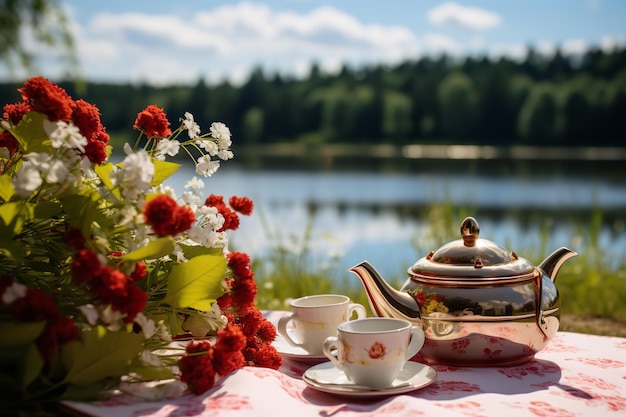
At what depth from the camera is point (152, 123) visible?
1531mm

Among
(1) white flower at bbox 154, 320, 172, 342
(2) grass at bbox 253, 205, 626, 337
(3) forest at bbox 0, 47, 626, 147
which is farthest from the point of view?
(3) forest at bbox 0, 47, 626, 147

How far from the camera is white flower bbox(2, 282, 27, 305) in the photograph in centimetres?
117

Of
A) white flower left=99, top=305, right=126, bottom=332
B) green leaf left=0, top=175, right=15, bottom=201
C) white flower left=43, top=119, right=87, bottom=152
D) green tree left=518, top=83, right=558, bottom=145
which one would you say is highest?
green tree left=518, top=83, right=558, bottom=145

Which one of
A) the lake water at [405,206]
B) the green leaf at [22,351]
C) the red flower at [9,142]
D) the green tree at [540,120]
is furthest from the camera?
the green tree at [540,120]

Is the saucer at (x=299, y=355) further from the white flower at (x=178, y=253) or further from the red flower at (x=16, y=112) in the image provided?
the red flower at (x=16, y=112)

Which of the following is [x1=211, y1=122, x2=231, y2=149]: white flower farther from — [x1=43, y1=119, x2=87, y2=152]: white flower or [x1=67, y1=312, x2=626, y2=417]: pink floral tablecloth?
[x1=67, y1=312, x2=626, y2=417]: pink floral tablecloth

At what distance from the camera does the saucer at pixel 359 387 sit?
132cm

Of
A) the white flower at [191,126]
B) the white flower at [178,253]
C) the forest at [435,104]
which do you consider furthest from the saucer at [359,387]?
the forest at [435,104]

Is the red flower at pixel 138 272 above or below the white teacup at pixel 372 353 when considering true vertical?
above

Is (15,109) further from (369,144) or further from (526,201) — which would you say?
(369,144)

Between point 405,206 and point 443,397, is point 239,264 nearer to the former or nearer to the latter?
point 443,397

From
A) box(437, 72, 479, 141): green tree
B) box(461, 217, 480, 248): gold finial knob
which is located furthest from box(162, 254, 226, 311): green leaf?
box(437, 72, 479, 141): green tree

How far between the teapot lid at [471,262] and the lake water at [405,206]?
2.84 metres

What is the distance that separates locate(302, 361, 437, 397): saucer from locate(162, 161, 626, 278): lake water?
9.70ft
